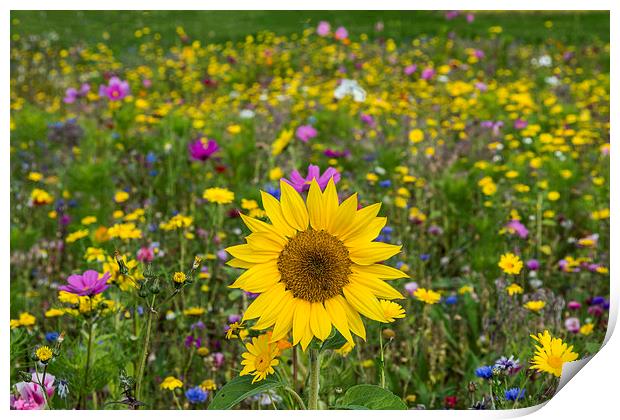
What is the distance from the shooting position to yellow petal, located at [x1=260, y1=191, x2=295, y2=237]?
0.74 m

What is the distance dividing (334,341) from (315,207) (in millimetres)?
146

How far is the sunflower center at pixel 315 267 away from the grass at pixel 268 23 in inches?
35.5

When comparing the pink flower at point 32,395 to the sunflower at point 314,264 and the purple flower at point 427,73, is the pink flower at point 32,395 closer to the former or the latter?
the sunflower at point 314,264

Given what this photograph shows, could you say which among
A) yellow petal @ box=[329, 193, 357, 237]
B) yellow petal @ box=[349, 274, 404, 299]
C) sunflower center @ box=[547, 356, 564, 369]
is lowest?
sunflower center @ box=[547, 356, 564, 369]

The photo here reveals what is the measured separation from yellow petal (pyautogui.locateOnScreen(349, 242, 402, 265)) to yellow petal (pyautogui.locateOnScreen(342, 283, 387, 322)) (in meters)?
0.03

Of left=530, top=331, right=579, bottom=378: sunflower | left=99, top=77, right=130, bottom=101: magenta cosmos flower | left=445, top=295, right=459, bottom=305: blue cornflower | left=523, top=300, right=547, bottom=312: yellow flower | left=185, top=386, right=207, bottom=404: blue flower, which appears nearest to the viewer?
left=530, top=331, right=579, bottom=378: sunflower

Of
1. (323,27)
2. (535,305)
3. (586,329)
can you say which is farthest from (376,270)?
(323,27)

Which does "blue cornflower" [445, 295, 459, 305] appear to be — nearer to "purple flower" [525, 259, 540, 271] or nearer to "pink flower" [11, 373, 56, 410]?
"purple flower" [525, 259, 540, 271]

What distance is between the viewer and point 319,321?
0.73 metres

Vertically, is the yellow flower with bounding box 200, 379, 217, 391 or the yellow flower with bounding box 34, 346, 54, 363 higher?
the yellow flower with bounding box 34, 346, 54, 363

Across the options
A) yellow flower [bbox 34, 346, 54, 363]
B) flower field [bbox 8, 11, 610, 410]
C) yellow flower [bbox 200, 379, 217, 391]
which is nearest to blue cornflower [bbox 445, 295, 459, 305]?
flower field [bbox 8, 11, 610, 410]

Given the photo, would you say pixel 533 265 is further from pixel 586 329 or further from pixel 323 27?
pixel 323 27

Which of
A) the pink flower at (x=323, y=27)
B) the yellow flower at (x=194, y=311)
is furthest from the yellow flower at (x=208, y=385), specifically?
the pink flower at (x=323, y=27)

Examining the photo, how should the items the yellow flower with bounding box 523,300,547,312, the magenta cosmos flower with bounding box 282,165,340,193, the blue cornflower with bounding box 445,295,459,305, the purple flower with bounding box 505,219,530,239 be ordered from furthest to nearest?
the purple flower with bounding box 505,219,530,239, the blue cornflower with bounding box 445,295,459,305, the yellow flower with bounding box 523,300,547,312, the magenta cosmos flower with bounding box 282,165,340,193
